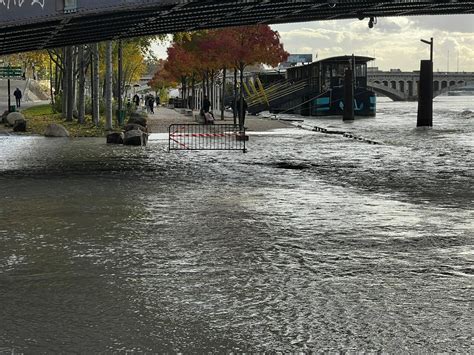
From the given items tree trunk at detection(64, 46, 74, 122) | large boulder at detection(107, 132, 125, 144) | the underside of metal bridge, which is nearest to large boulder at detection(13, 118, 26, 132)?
tree trunk at detection(64, 46, 74, 122)

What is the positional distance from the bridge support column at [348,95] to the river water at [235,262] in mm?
39648

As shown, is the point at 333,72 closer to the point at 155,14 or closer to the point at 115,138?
the point at 115,138

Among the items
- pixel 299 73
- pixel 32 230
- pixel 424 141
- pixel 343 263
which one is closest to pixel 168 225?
pixel 32 230

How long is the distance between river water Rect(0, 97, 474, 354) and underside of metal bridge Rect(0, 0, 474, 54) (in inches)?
149

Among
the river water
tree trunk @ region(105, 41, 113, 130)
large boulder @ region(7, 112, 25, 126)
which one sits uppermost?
tree trunk @ region(105, 41, 113, 130)

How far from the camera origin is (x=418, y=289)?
7.83 meters

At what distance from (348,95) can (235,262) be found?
172 ft

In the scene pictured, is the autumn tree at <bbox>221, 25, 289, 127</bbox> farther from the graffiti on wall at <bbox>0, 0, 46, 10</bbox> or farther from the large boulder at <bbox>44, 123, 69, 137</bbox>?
the graffiti on wall at <bbox>0, 0, 46, 10</bbox>

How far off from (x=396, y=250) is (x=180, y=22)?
17763 mm

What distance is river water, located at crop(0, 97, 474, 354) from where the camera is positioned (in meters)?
6.36

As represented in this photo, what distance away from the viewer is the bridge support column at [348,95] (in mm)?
58406

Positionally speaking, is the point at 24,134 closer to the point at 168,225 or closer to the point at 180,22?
the point at 180,22

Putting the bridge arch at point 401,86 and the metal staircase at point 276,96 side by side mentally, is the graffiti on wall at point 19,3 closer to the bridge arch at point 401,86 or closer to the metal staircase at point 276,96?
the metal staircase at point 276,96

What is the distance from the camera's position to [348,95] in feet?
198
